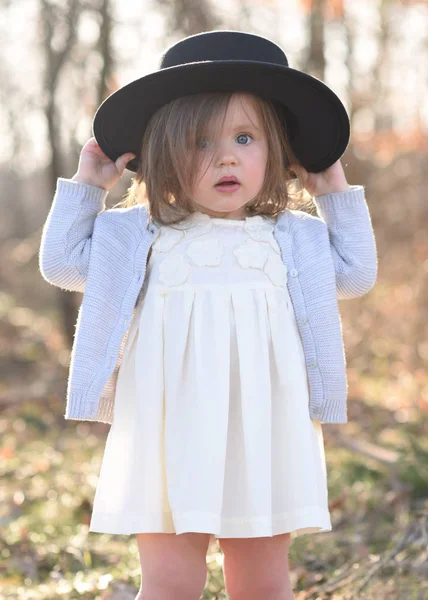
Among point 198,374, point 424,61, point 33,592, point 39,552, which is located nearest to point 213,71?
point 198,374

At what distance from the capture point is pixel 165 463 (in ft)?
8.11

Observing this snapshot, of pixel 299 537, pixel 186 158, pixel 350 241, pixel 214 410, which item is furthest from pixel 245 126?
pixel 299 537

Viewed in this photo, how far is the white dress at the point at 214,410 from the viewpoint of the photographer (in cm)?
243

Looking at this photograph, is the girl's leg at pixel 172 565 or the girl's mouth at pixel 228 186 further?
the girl's mouth at pixel 228 186

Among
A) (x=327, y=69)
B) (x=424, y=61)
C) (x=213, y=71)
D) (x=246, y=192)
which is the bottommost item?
(x=246, y=192)

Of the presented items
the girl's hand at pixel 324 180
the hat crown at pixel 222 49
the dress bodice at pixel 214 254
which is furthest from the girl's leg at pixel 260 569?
the hat crown at pixel 222 49

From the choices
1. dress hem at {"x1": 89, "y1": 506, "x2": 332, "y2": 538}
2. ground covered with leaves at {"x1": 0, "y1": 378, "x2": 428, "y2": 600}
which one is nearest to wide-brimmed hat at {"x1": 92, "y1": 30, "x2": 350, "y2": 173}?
dress hem at {"x1": 89, "y1": 506, "x2": 332, "y2": 538}

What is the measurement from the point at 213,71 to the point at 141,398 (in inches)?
38.3

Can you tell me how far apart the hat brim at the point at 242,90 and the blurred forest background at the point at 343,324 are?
191 millimetres

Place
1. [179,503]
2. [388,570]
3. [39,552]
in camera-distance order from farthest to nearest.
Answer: [39,552] → [388,570] → [179,503]

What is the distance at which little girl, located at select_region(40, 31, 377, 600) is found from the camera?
2449 millimetres

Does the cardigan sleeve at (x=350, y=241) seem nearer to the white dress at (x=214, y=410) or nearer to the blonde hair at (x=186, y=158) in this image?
the blonde hair at (x=186, y=158)

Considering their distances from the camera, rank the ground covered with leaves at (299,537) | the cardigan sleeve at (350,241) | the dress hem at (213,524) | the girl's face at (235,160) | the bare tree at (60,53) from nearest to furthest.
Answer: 1. the dress hem at (213,524)
2. the girl's face at (235,160)
3. the cardigan sleeve at (350,241)
4. the ground covered with leaves at (299,537)
5. the bare tree at (60,53)

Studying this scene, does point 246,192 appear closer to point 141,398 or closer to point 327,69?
point 141,398
